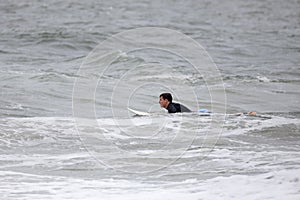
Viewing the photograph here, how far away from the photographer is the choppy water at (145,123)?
8.64m

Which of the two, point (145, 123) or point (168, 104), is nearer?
point (145, 123)

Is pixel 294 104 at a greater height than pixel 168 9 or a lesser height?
lesser

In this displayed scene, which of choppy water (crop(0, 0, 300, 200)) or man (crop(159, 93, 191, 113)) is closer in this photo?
choppy water (crop(0, 0, 300, 200))

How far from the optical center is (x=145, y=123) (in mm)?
13242

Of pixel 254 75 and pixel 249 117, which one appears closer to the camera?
pixel 249 117

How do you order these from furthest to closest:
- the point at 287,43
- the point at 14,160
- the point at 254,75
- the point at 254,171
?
1. the point at 287,43
2. the point at 254,75
3. the point at 14,160
4. the point at 254,171

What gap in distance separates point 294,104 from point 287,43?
12.4 m

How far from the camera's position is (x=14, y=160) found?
10008 mm

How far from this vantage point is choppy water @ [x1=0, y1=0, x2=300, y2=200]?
864 cm

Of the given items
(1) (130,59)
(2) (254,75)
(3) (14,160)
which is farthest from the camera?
(1) (130,59)

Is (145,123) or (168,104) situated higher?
(168,104)

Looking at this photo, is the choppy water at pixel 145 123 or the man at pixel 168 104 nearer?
the choppy water at pixel 145 123

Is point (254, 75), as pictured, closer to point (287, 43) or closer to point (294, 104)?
point (294, 104)

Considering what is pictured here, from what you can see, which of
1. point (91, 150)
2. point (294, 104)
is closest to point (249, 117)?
point (294, 104)
